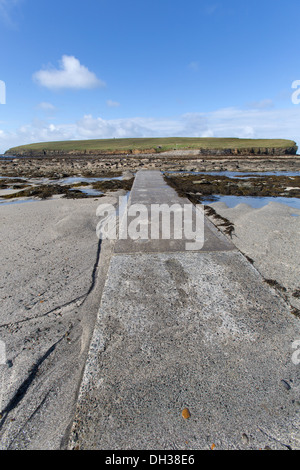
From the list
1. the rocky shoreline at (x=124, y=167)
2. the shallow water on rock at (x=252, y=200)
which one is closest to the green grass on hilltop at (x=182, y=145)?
the rocky shoreline at (x=124, y=167)

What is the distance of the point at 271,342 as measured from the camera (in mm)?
3480

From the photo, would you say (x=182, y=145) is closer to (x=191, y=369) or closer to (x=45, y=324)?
(x=45, y=324)

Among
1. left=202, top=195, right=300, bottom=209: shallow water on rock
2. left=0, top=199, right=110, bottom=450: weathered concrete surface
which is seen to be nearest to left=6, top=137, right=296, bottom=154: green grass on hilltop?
left=202, top=195, right=300, bottom=209: shallow water on rock

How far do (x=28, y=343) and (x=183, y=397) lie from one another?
7.96ft

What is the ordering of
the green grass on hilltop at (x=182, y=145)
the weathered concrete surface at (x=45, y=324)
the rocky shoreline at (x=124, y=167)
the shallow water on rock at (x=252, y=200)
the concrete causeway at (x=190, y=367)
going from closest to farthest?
1. the concrete causeway at (x=190, y=367)
2. the weathered concrete surface at (x=45, y=324)
3. the shallow water on rock at (x=252, y=200)
4. the rocky shoreline at (x=124, y=167)
5. the green grass on hilltop at (x=182, y=145)

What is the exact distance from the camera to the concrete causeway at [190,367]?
240cm

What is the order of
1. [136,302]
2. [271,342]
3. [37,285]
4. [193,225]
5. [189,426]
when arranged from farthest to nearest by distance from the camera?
[193,225], [37,285], [136,302], [271,342], [189,426]

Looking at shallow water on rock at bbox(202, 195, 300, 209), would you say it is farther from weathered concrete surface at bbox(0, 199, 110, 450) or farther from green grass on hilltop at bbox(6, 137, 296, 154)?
green grass on hilltop at bbox(6, 137, 296, 154)

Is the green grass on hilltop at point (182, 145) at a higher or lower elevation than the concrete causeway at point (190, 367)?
higher

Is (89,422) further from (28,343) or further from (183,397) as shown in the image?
(28,343)

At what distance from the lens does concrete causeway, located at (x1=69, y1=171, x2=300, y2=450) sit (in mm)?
2398

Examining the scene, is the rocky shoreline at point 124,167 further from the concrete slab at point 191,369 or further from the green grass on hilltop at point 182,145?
the green grass on hilltop at point 182,145

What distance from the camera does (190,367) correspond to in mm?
3082
